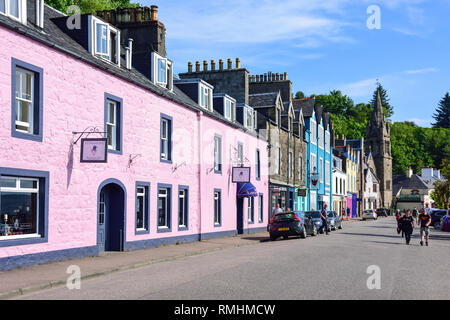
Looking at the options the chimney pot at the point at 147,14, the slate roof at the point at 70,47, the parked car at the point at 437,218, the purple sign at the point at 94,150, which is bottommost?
the parked car at the point at 437,218

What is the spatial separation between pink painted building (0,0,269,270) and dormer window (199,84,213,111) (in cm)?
9

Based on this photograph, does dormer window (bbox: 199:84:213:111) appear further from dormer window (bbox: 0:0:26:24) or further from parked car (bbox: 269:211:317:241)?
dormer window (bbox: 0:0:26:24)

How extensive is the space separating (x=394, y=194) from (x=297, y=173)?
89.3m

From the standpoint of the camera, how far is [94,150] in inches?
616

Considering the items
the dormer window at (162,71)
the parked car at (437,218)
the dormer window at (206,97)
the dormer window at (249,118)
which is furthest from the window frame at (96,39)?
the parked car at (437,218)

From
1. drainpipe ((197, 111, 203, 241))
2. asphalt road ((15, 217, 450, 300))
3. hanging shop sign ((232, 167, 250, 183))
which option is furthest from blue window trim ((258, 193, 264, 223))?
asphalt road ((15, 217, 450, 300))

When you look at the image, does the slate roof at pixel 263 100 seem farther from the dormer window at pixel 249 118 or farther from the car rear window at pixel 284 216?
the car rear window at pixel 284 216

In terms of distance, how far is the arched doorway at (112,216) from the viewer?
18.6 meters

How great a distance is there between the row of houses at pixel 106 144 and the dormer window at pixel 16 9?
0.03m

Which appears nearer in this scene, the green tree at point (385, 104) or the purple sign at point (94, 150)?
the purple sign at point (94, 150)

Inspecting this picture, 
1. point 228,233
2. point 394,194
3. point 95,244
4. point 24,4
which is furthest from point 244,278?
point 394,194

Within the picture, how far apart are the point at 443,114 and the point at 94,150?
15553 cm

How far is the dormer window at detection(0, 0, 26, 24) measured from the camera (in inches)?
558

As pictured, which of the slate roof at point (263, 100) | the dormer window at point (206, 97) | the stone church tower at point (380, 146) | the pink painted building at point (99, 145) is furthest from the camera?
the stone church tower at point (380, 146)
